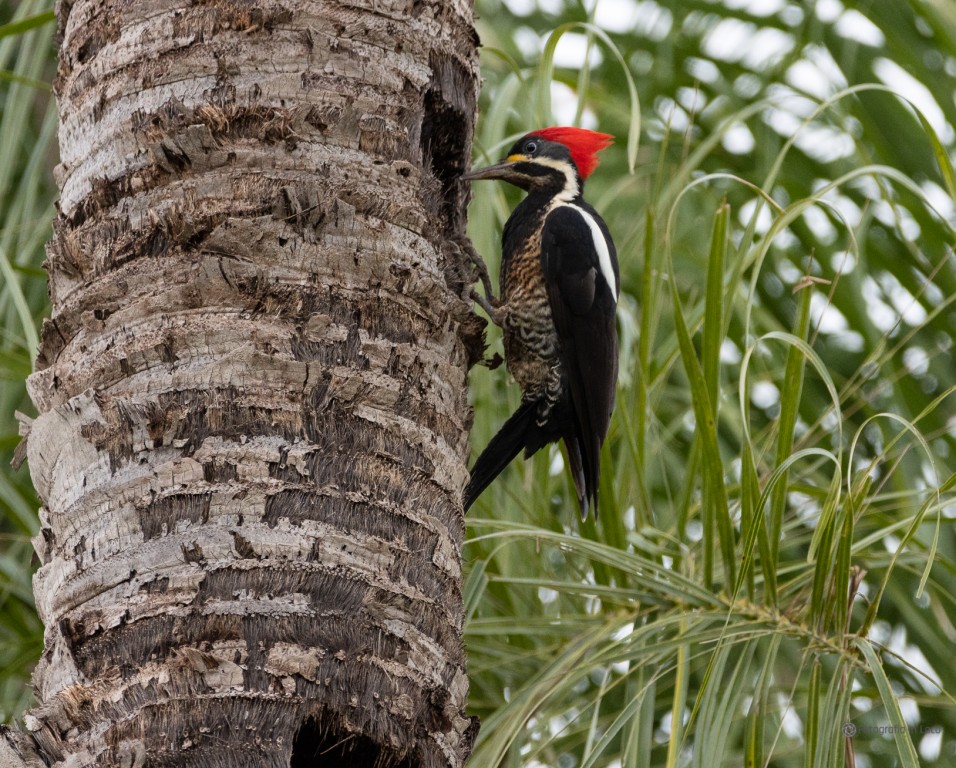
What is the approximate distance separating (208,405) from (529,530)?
0.69 meters

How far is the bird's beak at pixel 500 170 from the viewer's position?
249 centimetres

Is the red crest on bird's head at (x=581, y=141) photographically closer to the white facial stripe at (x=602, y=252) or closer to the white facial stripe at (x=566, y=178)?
the white facial stripe at (x=566, y=178)

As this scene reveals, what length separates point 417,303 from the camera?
1.60m

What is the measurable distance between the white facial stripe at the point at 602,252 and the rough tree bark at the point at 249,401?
111 centimetres

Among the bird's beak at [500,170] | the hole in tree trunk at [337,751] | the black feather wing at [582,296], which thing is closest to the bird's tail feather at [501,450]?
the black feather wing at [582,296]

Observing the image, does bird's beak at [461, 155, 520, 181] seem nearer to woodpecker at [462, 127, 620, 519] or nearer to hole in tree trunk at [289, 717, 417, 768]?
woodpecker at [462, 127, 620, 519]

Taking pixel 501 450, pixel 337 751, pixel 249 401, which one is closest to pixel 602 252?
pixel 501 450

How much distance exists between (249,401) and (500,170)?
1.56m

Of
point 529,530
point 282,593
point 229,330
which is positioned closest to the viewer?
point 282,593

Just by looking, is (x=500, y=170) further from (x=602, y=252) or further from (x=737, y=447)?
(x=737, y=447)

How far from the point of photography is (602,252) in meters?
2.88

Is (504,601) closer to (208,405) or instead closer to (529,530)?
(529,530)

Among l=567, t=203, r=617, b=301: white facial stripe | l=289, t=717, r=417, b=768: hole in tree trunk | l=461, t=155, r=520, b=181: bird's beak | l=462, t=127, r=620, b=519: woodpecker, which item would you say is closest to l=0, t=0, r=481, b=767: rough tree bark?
l=289, t=717, r=417, b=768: hole in tree trunk

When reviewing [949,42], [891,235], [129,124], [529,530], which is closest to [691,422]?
[891,235]
